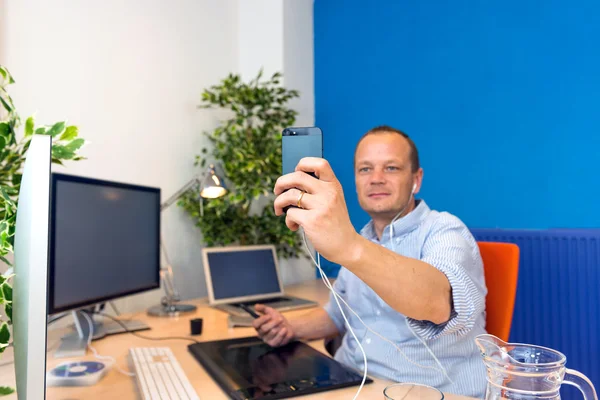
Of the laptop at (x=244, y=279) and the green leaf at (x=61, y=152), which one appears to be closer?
the green leaf at (x=61, y=152)

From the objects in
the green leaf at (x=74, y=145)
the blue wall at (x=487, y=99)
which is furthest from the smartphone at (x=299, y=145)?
the blue wall at (x=487, y=99)

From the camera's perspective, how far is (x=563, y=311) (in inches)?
71.4

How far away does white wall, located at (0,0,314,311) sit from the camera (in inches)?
60.4

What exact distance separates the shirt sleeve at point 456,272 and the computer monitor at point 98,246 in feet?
2.89

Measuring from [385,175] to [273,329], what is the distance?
0.56 metres

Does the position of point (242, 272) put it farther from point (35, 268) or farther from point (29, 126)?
point (35, 268)

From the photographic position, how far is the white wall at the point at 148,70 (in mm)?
1535

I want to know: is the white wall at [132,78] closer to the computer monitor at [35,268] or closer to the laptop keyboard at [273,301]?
the laptop keyboard at [273,301]

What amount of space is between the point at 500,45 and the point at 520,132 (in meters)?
0.41

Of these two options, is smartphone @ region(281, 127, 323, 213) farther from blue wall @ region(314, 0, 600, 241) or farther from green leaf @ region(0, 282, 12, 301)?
blue wall @ region(314, 0, 600, 241)

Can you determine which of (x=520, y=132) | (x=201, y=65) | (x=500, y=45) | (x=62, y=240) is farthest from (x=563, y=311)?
(x=201, y=65)

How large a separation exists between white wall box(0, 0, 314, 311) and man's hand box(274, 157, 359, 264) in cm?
124

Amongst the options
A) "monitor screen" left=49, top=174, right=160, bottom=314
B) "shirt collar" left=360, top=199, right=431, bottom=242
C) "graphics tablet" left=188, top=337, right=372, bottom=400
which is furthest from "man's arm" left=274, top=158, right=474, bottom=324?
"monitor screen" left=49, top=174, right=160, bottom=314

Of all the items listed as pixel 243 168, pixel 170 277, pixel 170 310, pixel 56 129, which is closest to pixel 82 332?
pixel 170 310
